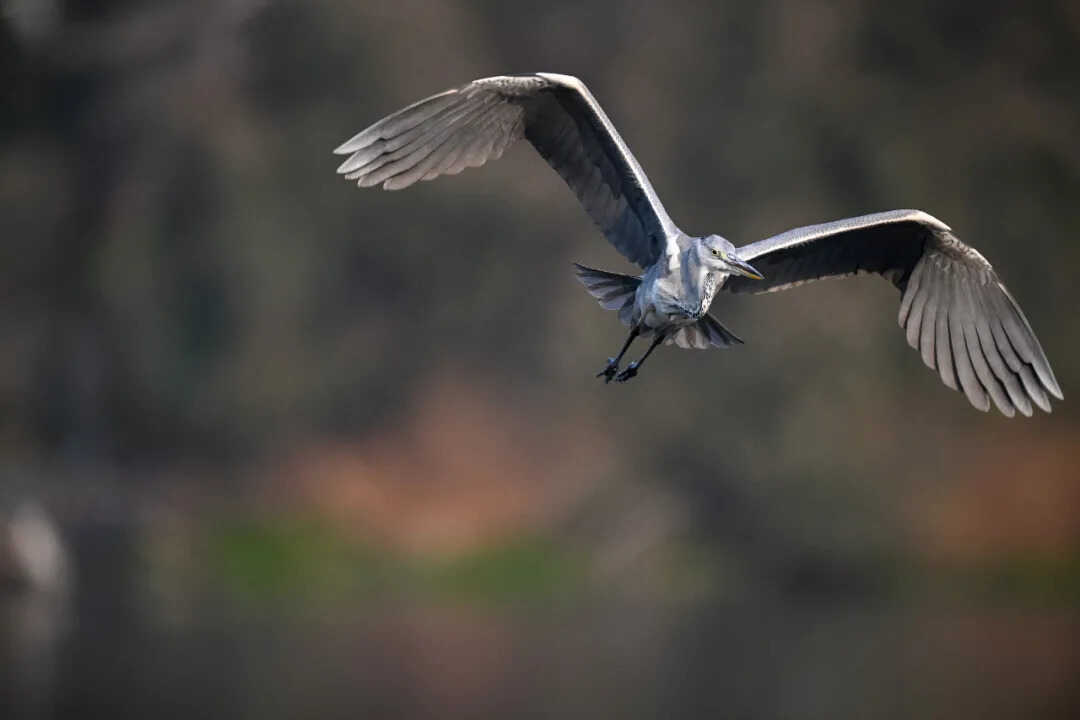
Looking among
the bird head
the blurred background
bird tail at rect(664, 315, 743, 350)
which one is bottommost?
bird tail at rect(664, 315, 743, 350)

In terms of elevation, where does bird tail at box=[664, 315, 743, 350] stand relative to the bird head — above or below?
below

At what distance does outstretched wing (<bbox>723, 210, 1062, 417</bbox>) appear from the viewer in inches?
293

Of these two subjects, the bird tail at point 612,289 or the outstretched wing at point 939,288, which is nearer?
the bird tail at point 612,289

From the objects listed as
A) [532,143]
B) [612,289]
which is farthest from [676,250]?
[532,143]

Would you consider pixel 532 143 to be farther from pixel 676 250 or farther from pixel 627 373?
pixel 627 373

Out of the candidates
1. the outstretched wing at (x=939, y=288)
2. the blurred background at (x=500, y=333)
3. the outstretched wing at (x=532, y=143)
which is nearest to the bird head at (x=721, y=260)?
the outstretched wing at (x=532, y=143)

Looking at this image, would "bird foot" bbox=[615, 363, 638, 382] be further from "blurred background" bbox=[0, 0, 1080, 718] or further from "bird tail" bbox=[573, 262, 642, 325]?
"blurred background" bbox=[0, 0, 1080, 718]

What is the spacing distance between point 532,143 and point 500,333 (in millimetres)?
10188

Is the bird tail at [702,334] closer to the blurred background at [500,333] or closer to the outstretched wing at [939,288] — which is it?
the outstretched wing at [939,288]

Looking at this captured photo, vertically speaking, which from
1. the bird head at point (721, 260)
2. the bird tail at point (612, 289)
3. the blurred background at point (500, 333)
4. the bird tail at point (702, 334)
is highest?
the blurred background at point (500, 333)

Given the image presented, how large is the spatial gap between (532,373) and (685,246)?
33.7 feet

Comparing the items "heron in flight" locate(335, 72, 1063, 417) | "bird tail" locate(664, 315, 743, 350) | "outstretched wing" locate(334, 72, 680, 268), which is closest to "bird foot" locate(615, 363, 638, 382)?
"heron in flight" locate(335, 72, 1063, 417)

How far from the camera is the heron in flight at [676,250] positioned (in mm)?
6809

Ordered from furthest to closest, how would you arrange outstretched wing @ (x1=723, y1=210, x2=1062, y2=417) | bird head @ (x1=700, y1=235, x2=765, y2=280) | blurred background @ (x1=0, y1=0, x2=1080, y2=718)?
blurred background @ (x1=0, y1=0, x2=1080, y2=718), outstretched wing @ (x1=723, y1=210, x2=1062, y2=417), bird head @ (x1=700, y1=235, x2=765, y2=280)
